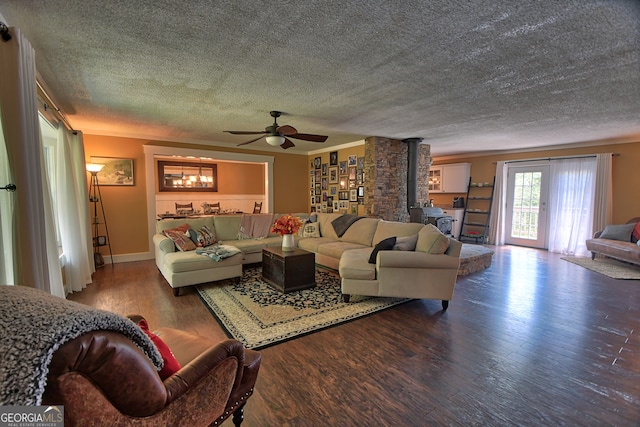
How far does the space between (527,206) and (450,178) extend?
80.5 inches

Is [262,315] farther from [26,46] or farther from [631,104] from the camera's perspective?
[631,104]

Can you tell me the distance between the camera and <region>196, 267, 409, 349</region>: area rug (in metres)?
2.74

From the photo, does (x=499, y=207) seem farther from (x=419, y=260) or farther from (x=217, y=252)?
(x=217, y=252)

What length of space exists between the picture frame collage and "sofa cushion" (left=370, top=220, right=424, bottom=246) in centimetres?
166

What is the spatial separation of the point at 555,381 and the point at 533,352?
1.32ft

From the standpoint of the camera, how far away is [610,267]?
5.18m

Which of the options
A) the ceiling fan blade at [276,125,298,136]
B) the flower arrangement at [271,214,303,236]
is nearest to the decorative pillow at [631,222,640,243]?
the flower arrangement at [271,214,303,236]

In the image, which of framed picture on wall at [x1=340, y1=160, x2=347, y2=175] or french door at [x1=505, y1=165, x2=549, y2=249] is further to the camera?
french door at [x1=505, y1=165, x2=549, y2=249]

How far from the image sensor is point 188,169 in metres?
8.50

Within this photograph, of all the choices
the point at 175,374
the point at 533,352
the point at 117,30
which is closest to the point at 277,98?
the point at 117,30

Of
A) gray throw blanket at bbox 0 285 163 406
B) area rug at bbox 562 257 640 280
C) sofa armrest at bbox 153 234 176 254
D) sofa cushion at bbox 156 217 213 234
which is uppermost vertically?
gray throw blanket at bbox 0 285 163 406

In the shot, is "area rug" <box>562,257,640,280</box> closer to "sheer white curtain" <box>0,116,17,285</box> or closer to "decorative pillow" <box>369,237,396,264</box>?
"decorative pillow" <box>369,237,396,264</box>

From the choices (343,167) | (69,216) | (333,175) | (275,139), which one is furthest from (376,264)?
(69,216)

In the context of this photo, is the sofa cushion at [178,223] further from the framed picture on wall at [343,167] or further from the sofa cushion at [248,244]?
the framed picture on wall at [343,167]
